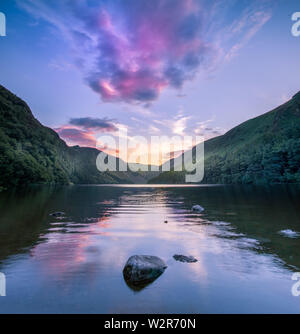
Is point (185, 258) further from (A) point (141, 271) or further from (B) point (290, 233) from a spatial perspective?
Answer: (B) point (290, 233)

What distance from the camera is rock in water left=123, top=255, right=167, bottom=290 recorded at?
12.3 m

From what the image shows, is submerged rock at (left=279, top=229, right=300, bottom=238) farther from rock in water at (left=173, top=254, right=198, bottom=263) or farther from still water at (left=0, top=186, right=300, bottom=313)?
rock in water at (left=173, top=254, right=198, bottom=263)

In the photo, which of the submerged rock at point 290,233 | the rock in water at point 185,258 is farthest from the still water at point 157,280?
the submerged rock at point 290,233

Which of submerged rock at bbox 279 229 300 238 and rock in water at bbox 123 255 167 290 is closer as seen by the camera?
rock in water at bbox 123 255 167 290

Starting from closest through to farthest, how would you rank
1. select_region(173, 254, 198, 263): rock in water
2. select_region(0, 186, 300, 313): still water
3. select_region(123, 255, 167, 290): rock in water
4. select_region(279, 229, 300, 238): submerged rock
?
1. select_region(0, 186, 300, 313): still water
2. select_region(123, 255, 167, 290): rock in water
3. select_region(173, 254, 198, 263): rock in water
4. select_region(279, 229, 300, 238): submerged rock

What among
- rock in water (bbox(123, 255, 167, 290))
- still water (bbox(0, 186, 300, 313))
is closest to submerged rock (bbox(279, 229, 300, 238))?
still water (bbox(0, 186, 300, 313))

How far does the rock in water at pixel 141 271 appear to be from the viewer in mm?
12336

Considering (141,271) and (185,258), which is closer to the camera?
(141,271)

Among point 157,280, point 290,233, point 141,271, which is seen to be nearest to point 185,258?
point 157,280

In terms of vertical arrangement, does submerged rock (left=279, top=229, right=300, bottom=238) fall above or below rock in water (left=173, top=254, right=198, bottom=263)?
above

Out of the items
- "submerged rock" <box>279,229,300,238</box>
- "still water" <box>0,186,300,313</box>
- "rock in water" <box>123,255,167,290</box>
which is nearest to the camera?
"still water" <box>0,186,300,313</box>

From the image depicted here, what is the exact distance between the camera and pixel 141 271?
41.9 feet

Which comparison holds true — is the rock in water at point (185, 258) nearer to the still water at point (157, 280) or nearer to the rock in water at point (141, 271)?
the still water at point (157, 280)
